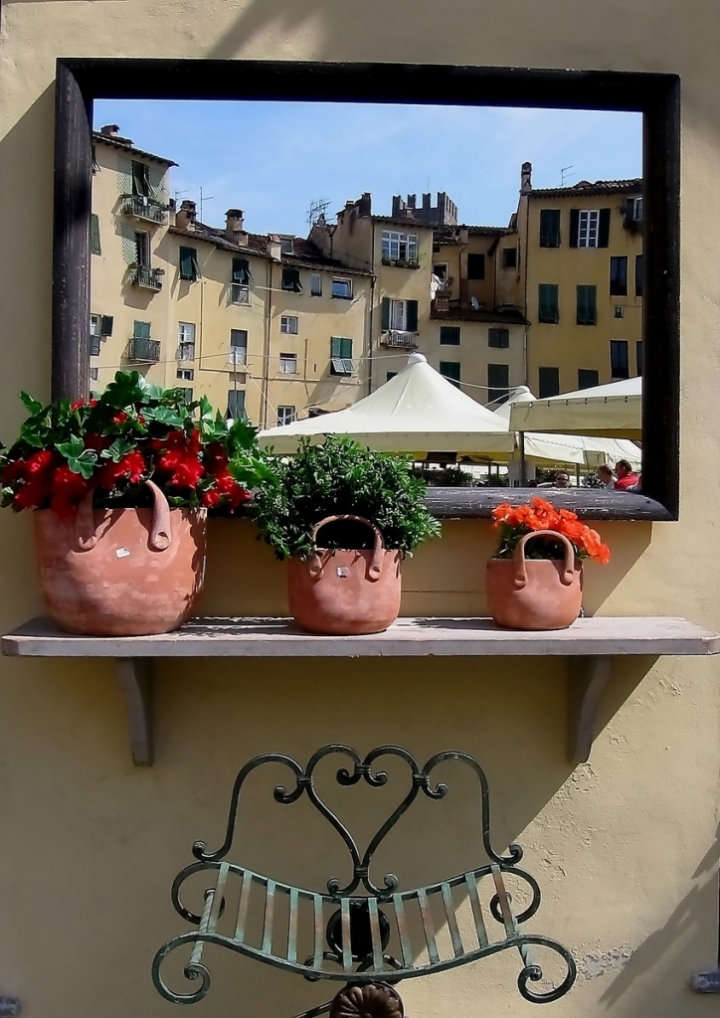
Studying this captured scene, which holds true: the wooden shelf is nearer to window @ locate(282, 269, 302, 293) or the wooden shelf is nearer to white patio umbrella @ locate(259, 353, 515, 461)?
white patio umbrella @ locate(259, 353, 515, 461)

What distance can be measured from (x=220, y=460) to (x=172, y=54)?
1.09 meters

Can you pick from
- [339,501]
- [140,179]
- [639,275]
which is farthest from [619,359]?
[140,179]

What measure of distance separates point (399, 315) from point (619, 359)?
0.59 metres

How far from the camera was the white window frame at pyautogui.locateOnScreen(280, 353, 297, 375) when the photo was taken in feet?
8.39

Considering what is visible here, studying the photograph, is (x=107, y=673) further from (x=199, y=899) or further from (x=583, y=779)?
(x=583, y=779)

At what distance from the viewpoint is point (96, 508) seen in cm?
214

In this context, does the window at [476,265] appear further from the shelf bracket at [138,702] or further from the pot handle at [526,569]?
the shelf bracket at [138,702]

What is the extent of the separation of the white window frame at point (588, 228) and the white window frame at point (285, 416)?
88cm

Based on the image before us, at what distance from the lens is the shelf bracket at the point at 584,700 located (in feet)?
7.61

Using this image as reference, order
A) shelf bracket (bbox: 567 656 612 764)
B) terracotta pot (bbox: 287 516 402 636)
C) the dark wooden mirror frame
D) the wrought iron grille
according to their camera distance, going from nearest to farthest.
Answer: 1. the wrought iron grille
2. terracotta pot (bbox: 287 516 402 636)
3. shelf bracket (bbox: 567 656 612 764)
4. the dark wooden mirror frame

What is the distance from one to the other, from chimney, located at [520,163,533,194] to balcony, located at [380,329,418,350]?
19.4 inches

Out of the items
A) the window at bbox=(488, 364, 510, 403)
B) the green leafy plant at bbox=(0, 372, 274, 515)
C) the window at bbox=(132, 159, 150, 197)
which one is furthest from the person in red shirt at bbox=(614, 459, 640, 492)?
the window at bbox=(132, 159, 150, 197)

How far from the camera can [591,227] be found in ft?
8.52

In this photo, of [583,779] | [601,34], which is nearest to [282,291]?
[601,34]
